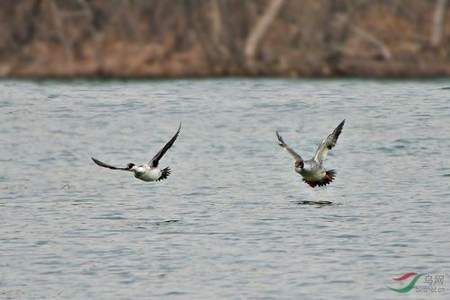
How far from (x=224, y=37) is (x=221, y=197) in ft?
104

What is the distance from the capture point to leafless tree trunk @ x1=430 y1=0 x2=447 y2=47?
5459 centimetres

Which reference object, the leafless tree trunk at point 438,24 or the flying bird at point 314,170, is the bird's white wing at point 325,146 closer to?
the flying bird at point 314,170

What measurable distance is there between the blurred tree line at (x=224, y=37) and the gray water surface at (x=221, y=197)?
347 inches

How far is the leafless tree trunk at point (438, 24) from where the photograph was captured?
54.6 metres

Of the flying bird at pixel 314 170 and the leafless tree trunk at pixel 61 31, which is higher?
the leafless tree trunk at pixel 61 31

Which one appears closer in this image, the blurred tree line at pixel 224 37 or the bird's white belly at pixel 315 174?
the bird's white belly at pixel 315 174

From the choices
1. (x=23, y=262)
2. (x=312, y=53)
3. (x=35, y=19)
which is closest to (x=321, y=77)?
(x=312, y=53)

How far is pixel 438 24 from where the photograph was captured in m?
55.7

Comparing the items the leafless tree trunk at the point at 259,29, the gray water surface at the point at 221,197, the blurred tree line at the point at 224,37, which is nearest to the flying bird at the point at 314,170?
the gray water surface at the point at 221,197

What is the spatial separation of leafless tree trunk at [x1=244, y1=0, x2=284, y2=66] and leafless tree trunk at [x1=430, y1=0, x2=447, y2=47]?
6936 mm

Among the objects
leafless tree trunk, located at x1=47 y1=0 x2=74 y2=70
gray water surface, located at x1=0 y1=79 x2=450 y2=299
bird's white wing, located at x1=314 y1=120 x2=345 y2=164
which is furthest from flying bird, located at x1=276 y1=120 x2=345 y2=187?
leafless tree trunk, located at x1=47 y1=0 x2=74 y2=70

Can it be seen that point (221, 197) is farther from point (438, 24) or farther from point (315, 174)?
point (438, 24)

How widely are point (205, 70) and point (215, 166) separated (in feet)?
81.3

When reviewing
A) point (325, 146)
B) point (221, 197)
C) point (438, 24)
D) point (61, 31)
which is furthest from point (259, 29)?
point (325, 146)
